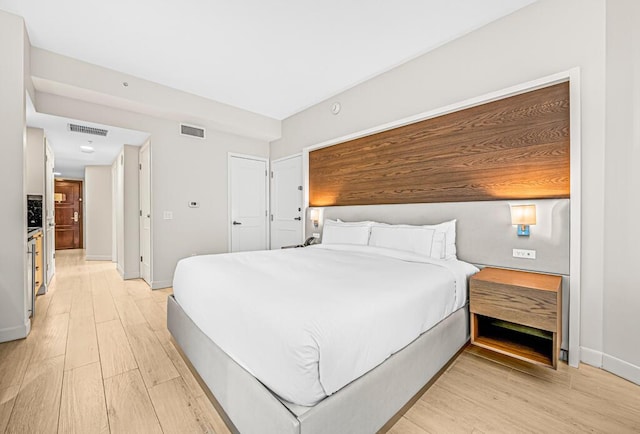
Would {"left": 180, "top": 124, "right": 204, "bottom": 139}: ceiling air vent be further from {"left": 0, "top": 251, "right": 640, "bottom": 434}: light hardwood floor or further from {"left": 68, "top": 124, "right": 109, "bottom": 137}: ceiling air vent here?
{"left": 0, "top": 251, "right": 640, "bottom": 434}: light hardwood floor

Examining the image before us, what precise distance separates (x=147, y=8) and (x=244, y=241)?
3.63 m

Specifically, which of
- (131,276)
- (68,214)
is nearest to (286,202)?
(131,276)

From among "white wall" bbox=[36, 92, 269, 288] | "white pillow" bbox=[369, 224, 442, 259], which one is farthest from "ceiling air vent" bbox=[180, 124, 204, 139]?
"white pillow" bbox=[369, 224, 442, 259]

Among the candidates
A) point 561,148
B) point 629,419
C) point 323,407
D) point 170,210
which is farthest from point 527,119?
point 170,210

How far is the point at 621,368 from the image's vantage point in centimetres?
193

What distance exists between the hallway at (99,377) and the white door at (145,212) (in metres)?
1.16

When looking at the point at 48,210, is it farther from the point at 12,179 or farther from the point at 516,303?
the point at 516,303

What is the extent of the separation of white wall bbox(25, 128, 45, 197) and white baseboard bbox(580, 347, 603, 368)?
20.3ft

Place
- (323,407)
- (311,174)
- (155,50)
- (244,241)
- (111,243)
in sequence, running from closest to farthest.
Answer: (323,407) < (155,50) < (311,174) < (244,241) < (111,243)

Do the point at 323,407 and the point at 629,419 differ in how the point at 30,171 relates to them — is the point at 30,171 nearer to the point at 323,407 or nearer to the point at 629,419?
the point at 323,407

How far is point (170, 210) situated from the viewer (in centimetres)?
433

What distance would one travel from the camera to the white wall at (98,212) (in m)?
6.68

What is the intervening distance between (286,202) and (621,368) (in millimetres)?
4477

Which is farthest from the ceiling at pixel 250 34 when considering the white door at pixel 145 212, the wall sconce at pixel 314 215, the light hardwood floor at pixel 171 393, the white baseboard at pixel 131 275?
the white baseboard at pixel 131 275
